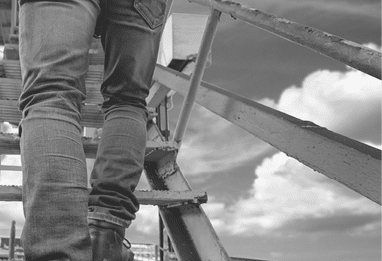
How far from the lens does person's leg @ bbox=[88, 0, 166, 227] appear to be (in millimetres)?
1238

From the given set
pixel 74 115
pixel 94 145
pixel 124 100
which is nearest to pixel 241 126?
pixel 124 100

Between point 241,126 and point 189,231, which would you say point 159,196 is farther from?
point 241,126

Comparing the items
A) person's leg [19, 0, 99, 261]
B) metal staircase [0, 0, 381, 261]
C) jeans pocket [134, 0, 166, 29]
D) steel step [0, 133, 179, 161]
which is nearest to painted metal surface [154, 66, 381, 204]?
metal staircase [0, 0, 381, 261]

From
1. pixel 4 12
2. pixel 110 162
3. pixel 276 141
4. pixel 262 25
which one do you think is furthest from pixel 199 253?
pixel 4 12

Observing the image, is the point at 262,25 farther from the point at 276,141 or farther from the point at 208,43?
the point at 208,43

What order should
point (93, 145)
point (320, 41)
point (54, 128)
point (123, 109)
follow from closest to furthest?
point (54, 128)
point (320, 41)
point (123, 109)
point (93, 145)

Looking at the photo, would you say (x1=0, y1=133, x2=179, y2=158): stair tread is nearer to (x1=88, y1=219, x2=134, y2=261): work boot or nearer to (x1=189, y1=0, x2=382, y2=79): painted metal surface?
(x1=189, y1=0, x2=382, y2=79): painted metal surface

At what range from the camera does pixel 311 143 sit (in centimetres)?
A: 139

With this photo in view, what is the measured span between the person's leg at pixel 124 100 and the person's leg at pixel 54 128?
0.18m

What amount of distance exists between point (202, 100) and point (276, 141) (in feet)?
2.34

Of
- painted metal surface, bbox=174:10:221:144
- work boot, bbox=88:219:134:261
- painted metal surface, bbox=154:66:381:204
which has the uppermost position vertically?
painted metal surface, bbox=174:10:221:144

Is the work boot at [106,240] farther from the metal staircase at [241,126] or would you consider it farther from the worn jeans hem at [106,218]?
the metal staircase at [241,126]

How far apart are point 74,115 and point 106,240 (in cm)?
33

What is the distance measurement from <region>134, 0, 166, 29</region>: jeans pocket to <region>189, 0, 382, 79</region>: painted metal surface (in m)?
0.31
